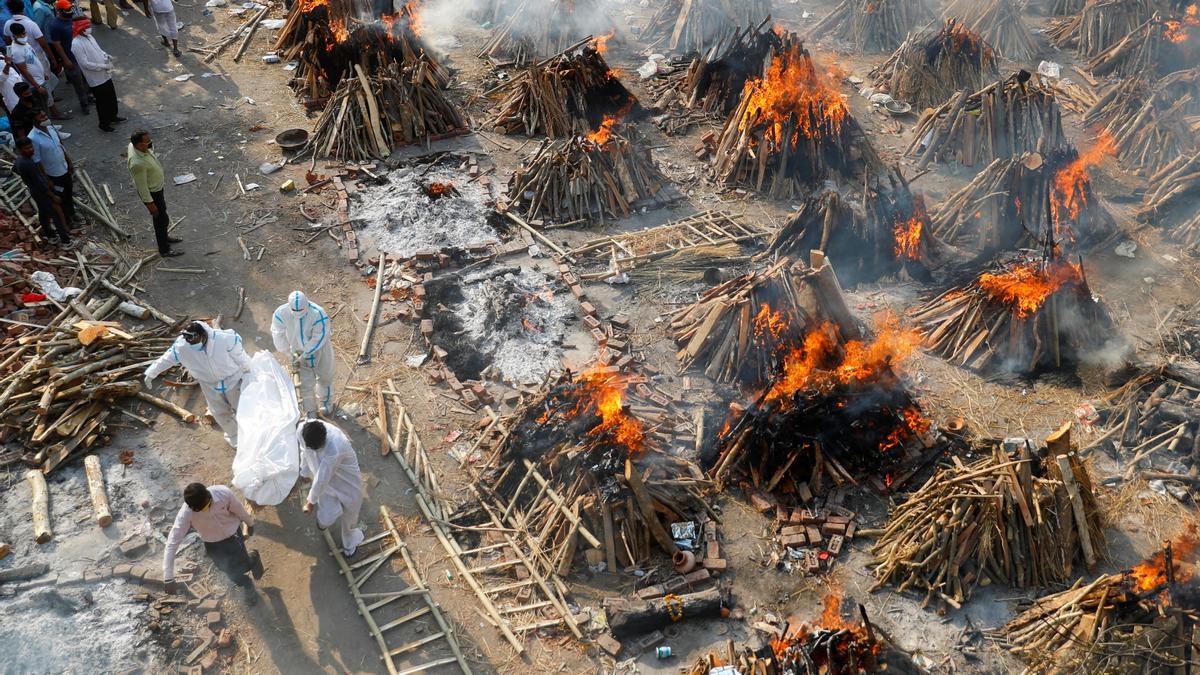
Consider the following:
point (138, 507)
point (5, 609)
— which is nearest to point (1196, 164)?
point (138, 507)

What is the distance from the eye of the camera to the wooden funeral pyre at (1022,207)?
13805mm

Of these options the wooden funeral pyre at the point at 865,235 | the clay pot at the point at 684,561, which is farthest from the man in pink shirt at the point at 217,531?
the wooden funeral pyre at the point at 865,235

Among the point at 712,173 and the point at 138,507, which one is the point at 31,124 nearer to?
the point at 138,507

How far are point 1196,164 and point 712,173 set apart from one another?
333 inches

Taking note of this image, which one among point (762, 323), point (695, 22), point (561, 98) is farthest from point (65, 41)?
point (762, 323)

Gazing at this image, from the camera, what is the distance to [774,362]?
36.1 ft

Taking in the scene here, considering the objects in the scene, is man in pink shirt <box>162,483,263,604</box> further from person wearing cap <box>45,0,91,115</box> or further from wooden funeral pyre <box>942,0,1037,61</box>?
wooden funeral pyre <box>942,0,1037,61</box>

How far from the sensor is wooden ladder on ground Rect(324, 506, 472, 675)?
8188 millimetres

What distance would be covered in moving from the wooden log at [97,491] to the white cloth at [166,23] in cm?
1192

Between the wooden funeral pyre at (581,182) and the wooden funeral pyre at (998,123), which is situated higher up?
the wooden funeral pyre at (998,123)

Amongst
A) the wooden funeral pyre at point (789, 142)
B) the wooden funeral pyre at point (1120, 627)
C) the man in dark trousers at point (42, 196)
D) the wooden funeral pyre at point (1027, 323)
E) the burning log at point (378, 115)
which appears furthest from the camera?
the burning log at point (378, 115)

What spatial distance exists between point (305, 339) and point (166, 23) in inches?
481

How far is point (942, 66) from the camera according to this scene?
58.7 ft

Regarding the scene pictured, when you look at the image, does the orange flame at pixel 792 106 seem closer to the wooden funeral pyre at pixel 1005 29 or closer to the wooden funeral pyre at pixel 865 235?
the wooden funeral pyre at pixel 865 235
